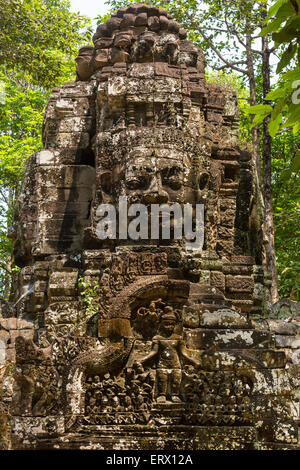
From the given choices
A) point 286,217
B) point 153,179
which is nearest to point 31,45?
point 153,179

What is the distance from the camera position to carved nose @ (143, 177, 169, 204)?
28.9 feet

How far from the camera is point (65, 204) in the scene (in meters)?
9.98

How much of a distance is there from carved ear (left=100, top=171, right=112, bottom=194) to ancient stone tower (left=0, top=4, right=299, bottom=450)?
3cm

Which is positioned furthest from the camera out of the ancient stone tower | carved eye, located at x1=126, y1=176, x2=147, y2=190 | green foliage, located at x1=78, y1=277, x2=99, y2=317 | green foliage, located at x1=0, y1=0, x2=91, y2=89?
green foliage, located at x1=0, y1=0, x2=91, y2=89

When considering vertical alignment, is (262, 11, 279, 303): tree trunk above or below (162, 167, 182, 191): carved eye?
above

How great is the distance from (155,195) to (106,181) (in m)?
0.93

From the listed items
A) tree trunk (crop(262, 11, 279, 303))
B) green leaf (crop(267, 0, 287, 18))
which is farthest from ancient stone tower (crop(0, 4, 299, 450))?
tree trunk (crop(262, 11, 279, 303))

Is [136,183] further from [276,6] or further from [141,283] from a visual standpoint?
[276,6]

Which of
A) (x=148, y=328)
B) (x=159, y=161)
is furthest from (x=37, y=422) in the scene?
(x=159, y=161)

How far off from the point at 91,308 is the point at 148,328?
177 cm

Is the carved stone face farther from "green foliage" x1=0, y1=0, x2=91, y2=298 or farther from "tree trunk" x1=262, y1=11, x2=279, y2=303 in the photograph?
"tree trunk" x1=262, y1=11, x2=279, y2=303

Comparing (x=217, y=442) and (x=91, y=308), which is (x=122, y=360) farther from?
(x=91, y=308)

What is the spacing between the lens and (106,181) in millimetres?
9359

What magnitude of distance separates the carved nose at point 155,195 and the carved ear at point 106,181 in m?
0.72
